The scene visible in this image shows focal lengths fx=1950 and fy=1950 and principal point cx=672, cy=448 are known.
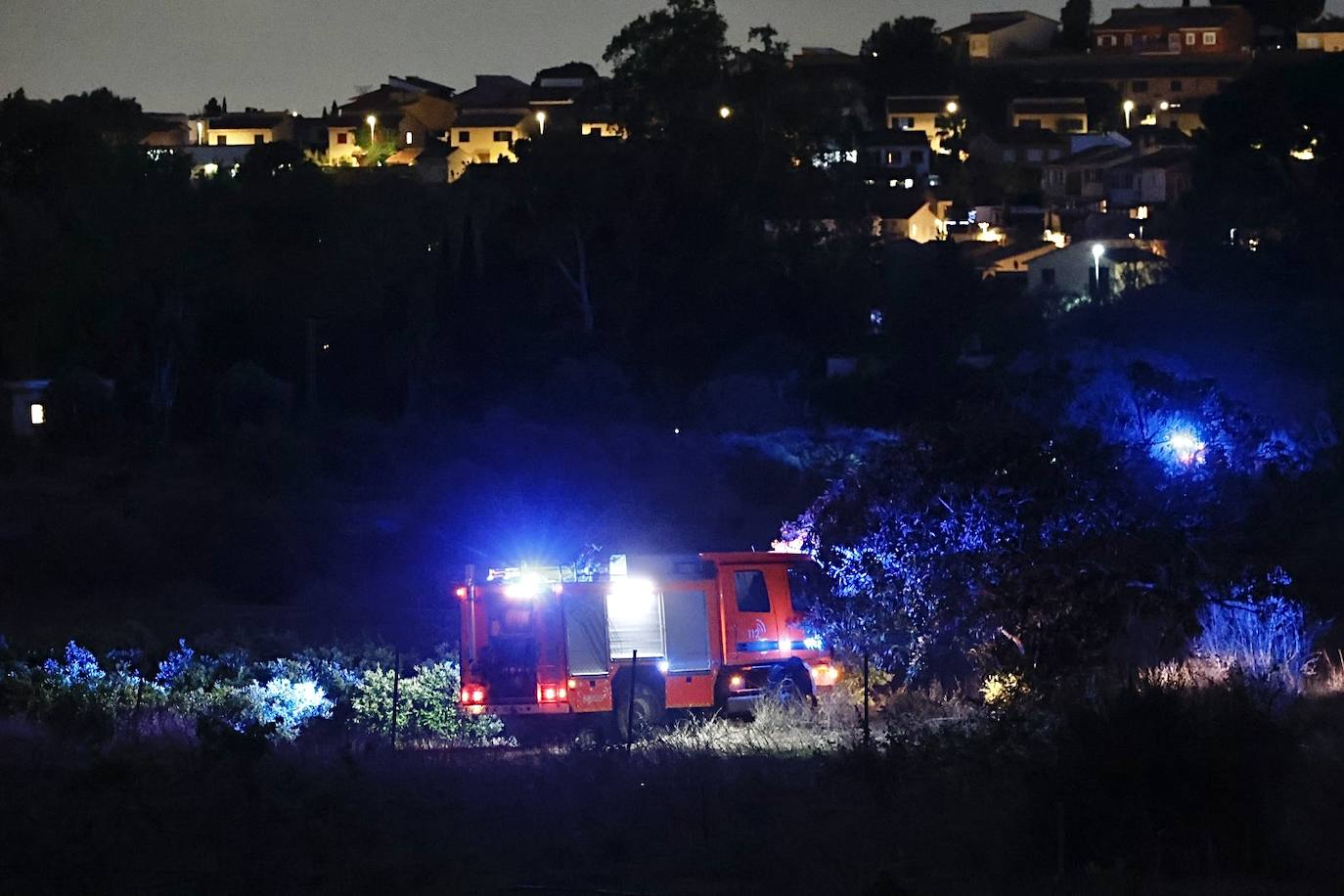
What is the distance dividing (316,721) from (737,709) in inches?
163

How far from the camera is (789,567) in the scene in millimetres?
20578

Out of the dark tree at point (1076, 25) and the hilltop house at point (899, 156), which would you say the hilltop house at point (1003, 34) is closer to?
the dark tree at point (1076, 25)

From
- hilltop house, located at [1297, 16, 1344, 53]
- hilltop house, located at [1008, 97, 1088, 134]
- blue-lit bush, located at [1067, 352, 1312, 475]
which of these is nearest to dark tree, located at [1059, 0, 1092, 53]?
hilltop house, located at [1297, 16, 1344, 53]

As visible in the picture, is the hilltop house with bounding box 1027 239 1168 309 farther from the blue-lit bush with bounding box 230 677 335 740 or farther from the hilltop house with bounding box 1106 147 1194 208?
the blue-lit bush with bounding box 230 677 335 740

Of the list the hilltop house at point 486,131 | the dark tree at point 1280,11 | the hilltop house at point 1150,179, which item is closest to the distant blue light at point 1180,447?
the hilltop house at point 1150,179

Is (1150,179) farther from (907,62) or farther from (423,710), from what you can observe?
(423,710)

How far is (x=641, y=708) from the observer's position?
19203mm

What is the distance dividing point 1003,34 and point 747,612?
133 m

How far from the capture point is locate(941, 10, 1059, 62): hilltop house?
144 meters

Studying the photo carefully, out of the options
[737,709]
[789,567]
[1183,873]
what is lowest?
[1183,873]

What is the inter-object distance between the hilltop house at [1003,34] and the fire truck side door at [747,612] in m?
122

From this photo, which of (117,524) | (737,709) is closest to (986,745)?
(737,709)

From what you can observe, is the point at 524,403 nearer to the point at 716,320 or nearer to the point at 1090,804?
the point at 716,320

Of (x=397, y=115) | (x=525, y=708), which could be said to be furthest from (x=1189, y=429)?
(x=397, y=115)
